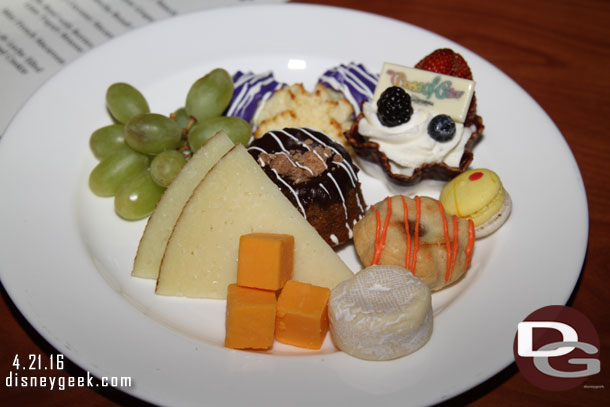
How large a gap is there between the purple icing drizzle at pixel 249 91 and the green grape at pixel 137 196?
52cm

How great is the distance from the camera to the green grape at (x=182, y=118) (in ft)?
7.20

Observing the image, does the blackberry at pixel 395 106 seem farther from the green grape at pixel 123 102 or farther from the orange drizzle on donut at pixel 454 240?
the green grape at pixel 123 102

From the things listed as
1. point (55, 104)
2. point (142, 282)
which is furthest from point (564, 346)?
point (55, 104)

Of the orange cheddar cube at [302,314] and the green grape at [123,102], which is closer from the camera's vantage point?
the orange cheddar cube at [302,314]

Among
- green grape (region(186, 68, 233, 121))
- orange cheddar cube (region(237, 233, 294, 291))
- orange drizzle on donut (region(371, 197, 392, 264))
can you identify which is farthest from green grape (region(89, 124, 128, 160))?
orange drizzle on donut (region(371, 197, 392, 264))

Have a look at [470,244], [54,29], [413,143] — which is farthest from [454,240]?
[54,29]

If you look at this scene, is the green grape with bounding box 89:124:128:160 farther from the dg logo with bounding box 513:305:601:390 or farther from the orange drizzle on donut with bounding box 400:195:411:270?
the dg logo with bounding box 513:305:601:390

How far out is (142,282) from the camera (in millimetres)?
1882

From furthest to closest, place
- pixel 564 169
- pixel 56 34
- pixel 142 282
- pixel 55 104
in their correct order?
pixel 56 34
pixel 55 104
pixel 564 169
pixel 142 282

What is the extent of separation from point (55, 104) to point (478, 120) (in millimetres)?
1660

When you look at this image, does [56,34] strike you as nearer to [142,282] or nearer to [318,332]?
[142,282]

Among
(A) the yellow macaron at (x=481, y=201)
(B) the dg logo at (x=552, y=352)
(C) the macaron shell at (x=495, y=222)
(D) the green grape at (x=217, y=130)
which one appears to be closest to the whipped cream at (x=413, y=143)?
(A) the yellow macaron at (x=481, y=201)

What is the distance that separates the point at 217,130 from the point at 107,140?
1.39 feet

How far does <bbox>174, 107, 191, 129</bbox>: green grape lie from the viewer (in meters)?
2.19
